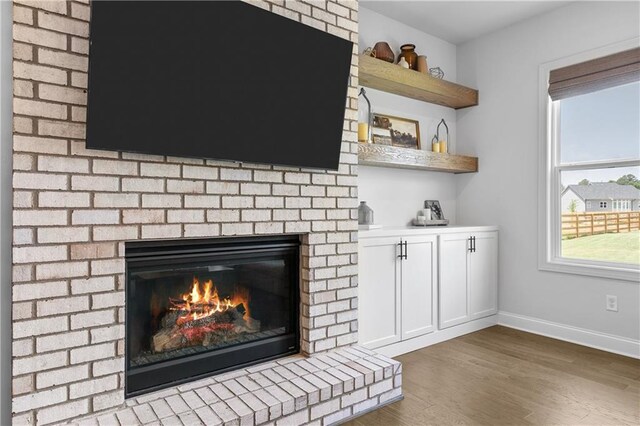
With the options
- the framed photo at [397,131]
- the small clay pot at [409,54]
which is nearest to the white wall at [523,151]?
the framed photo at [397,131]

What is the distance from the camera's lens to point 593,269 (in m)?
3.17

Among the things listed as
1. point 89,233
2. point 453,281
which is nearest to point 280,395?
point 89,233

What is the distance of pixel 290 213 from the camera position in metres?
2.29

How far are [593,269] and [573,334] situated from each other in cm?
54

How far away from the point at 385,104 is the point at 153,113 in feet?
7.27

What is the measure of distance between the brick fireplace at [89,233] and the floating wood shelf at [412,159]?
1.01 m

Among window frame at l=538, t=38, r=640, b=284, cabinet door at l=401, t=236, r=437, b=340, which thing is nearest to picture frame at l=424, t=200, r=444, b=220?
cabinet door at l=401, t=236, r=437, b=340

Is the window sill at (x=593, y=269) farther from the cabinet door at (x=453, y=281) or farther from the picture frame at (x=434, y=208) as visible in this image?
the picture frame at (x=434, y=208)

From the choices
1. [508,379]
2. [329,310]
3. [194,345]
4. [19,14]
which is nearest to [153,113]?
[19,14]

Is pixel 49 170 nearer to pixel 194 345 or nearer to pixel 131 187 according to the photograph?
pixel 131 187

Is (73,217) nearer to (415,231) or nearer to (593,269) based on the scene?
(415,231)

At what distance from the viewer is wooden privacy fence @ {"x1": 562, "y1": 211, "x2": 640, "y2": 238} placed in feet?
10.1

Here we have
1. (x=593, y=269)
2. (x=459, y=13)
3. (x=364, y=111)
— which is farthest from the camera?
(x=459, y=13)

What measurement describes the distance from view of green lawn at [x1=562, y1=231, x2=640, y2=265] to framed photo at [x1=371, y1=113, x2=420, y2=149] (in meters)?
1.51
